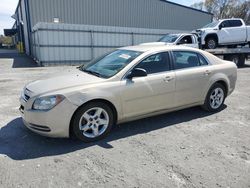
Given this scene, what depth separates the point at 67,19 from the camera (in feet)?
64.5

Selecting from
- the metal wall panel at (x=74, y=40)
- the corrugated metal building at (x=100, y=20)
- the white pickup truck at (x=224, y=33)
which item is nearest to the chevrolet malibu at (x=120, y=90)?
the white pickup truck at (x=224, y=33)

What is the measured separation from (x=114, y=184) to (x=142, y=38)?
17.0 metres

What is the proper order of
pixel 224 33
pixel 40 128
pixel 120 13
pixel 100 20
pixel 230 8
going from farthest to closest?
1. pixel 230 8
2. pixel 120 13
3. pixel 100 20
4. pixel 224 33
5. pixel 40 128

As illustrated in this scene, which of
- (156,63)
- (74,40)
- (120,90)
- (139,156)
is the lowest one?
(139,156)

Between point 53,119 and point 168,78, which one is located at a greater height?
point 168,78

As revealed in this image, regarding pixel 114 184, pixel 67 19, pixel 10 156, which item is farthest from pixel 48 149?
pixel 67 19

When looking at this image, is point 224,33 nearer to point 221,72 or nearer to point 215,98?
point 221,72

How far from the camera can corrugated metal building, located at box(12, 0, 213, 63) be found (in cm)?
1573

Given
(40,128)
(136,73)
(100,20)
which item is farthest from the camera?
(100,20)

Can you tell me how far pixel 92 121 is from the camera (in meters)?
3.92

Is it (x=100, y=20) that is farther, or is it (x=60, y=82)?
(x=100, y=20)

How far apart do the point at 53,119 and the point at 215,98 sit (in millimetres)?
3725

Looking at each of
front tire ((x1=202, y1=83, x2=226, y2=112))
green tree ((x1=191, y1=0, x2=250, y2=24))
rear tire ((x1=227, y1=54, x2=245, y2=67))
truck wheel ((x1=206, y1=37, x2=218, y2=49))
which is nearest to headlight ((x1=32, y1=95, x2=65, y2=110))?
front tire ((x1=202, y1=83, x2=226, y2=112))

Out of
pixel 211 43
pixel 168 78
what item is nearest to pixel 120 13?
pixel 211 43
